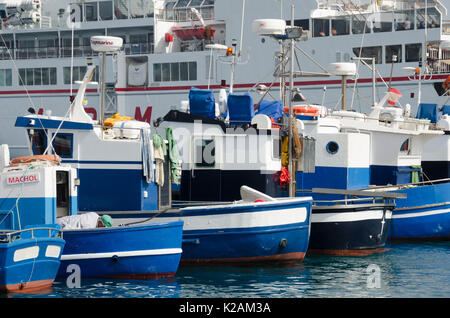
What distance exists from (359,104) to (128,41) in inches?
569

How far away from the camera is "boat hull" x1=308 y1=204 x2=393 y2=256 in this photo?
18.6 meters

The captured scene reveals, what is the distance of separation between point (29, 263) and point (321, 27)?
28.9 meters

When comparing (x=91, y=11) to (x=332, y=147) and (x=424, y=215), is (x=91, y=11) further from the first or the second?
(x=424, y=215)

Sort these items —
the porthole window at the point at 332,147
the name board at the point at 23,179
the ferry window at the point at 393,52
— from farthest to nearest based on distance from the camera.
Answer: the ferry window at the point at 393,52, the porthole window at the point at 332,147, the name board at the point at 23,179

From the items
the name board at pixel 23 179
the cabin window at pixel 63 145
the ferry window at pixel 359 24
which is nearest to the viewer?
the name board at pixel 23 179

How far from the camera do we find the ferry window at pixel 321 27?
3975 cm

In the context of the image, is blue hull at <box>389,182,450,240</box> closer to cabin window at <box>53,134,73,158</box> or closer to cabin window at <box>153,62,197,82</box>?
cabin window at <box>53,134,73,158</box>

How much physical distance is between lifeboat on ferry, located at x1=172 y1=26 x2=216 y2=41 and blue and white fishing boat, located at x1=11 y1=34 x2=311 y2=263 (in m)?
25.5

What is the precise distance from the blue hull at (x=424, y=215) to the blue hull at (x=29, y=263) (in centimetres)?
1086

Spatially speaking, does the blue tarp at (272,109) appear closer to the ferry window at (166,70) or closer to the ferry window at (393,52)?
the ferry window at (393,52)

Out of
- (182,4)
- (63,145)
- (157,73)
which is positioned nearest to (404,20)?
(182,4)

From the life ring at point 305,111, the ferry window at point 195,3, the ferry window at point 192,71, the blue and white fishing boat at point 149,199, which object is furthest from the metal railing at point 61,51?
the blue and white fishing boat at point 149,199

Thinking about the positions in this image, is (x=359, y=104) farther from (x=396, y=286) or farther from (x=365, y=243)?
(x=396, y=286)

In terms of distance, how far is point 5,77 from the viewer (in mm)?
46719
